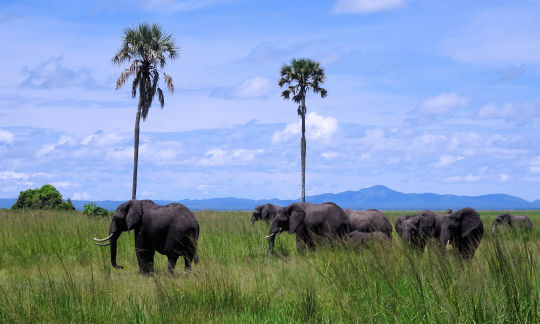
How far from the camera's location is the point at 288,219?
1391cm

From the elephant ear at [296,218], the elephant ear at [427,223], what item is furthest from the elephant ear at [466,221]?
the elephant ear at [296,218]

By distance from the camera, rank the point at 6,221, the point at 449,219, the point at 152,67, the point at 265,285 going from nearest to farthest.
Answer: the point at 265,285
the point at 449,219
the point at 6,221
the point at 152,67

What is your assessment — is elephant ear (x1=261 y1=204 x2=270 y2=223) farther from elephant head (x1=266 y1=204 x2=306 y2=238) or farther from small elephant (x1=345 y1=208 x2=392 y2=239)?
elephant head (x1=266 y1=204 x2=306 y2=238)

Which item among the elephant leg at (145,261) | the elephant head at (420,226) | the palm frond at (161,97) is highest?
the palm frond at (161,97)

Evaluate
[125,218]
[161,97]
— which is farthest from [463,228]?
[161,97]

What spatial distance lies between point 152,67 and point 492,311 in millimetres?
32691

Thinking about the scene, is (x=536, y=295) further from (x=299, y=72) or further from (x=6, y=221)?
(x=299, y=72)

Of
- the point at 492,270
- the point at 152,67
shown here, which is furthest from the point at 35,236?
the point at 152,67

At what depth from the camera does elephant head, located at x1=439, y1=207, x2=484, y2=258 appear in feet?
37.9

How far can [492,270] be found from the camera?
210 inches

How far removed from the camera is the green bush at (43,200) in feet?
95.8

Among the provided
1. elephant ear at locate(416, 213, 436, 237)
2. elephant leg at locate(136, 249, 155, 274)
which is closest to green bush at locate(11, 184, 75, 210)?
elephant leg at locate(136, 249, 155, 274)

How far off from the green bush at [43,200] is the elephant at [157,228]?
20389 millimetres

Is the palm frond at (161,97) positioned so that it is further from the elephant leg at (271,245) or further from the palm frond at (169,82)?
the elephant leg at (271,245)
